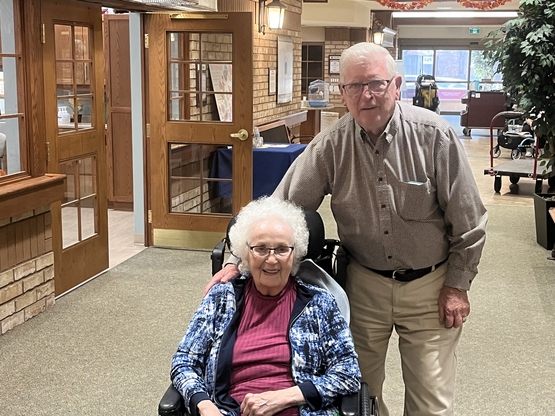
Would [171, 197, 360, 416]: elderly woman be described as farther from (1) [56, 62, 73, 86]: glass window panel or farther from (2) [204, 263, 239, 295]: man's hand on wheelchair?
(1) [56, 62, 73, 86]: glass window panel

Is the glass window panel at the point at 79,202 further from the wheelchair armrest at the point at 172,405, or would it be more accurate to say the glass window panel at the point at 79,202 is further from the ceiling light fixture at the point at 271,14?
the wheelchair armrest at the point at 172,405

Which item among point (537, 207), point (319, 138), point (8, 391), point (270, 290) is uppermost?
point (319, 138)

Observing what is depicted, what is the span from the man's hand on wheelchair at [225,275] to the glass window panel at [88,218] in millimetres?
2898

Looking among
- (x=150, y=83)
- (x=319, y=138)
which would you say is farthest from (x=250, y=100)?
(x=319, y=138)

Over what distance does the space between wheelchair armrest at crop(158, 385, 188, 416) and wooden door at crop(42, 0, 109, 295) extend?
2727 mm

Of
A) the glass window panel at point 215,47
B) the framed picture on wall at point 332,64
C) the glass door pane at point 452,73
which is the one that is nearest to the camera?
the glass window panel at point 215,47

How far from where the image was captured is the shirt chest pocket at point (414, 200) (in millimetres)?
2172

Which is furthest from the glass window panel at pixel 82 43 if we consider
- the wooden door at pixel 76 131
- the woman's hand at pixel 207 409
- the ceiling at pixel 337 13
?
the ceiling at pixel 337 13

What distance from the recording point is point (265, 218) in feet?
7.29

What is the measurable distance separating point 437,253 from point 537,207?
4.39m

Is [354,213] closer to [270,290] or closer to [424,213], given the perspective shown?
[424,213]

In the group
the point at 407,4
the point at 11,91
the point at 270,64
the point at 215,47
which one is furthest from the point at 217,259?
the point at 407,4

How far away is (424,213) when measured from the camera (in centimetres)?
221

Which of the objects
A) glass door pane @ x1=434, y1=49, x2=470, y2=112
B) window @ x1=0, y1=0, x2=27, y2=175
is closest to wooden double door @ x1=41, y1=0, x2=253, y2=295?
window @ x1=0, y1=0, x2=27, y2=175
